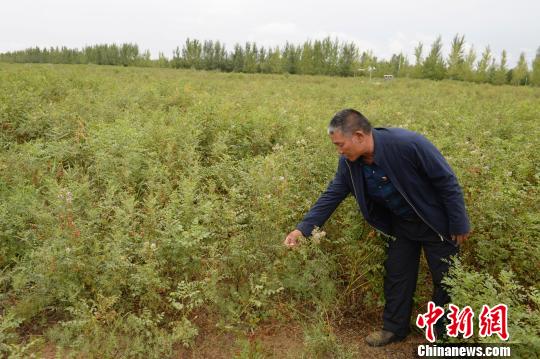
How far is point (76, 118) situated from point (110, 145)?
218 centimetres

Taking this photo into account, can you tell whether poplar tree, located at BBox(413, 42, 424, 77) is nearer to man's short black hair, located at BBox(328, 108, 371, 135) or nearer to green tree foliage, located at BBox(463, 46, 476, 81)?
green tree foliage, located at BBox(463, 46, 476, 81)

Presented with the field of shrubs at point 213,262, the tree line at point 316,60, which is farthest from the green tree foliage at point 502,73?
the field of shrubs at point 213,262

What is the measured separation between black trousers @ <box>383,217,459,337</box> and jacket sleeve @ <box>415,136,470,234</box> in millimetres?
342

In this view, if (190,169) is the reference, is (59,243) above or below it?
below

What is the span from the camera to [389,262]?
3.41 meters

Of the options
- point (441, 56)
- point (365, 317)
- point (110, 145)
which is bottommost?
point (365, 317)

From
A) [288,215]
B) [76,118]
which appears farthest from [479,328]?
[76,118]

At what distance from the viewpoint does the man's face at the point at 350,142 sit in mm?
2863

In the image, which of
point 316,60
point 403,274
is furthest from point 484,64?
point 403,274

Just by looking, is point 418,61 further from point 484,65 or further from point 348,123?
point 348,123

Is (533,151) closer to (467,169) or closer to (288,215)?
(467,169)

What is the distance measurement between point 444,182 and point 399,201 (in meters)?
0.40

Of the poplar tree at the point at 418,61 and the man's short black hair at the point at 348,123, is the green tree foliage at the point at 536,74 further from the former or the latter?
the man's short black hair at the point at 348,123

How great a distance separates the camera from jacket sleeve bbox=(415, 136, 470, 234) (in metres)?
2.82
